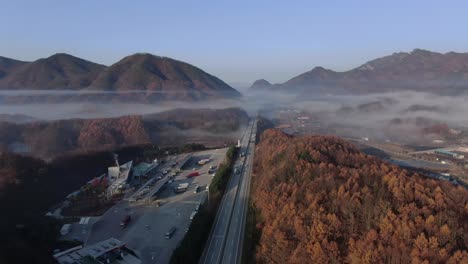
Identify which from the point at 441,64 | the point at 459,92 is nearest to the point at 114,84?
the point at 459,92

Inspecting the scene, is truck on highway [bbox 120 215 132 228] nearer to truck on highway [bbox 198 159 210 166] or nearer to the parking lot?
the parking lot

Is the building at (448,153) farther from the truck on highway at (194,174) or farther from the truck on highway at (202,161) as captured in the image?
the truck on highway at (194,174)

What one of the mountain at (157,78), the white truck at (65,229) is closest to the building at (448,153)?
the white truck at (65,229)

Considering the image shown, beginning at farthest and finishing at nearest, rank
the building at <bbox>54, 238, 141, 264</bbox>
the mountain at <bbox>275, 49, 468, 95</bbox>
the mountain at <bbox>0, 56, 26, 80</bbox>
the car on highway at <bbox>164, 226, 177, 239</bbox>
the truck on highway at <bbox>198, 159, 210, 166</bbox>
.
A: the mountain at <bbox>275, 49, 468, 95</bbox>
the mountain at <bbox>0, 56, 26, 80</bbox>
the truck on highway at <bbox>198, 159, 210, 166</bbox>
the car on highway at <bbox>164, 226, 177, 239</bbox>
the building at <bbox>54, 238, 141, 264</bbox>

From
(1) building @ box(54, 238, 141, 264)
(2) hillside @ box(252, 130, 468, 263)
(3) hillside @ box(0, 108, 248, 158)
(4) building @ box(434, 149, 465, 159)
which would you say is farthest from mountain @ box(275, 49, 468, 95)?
(1) building @ box(54, 238, 141, 264)

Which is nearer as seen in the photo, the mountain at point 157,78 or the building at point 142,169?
the building at point 142,169

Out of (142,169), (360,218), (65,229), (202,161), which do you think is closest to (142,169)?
(142,169)
